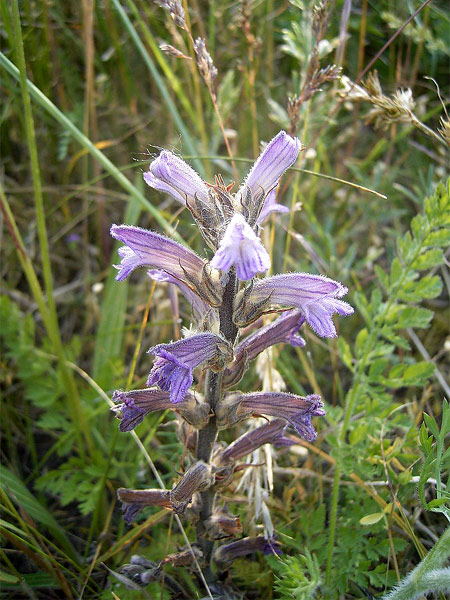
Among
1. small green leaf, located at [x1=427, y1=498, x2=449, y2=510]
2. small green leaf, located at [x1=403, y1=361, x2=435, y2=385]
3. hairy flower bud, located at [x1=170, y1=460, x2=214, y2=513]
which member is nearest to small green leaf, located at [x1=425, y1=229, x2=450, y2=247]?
small green leaf, located at [x1=403, y1=361, x2=435, y2=385]

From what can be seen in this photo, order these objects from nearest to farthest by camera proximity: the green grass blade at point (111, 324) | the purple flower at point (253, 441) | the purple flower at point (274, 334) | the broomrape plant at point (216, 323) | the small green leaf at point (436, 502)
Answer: the small green leaf at point (436, 502), the broomrape plant at point (216, 323), the purple flower at point (274, 334), the purple flower at point (253, 441), the green grass blade at point (111, 324)

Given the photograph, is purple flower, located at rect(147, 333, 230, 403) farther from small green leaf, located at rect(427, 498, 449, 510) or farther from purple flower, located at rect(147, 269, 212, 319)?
small green leaf, located at rect(427, 498, 449, 510)

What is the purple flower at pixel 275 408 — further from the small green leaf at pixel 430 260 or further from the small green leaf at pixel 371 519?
the small green leaf at pixel 430 260

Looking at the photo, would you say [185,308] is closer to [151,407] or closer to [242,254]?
[151,407]

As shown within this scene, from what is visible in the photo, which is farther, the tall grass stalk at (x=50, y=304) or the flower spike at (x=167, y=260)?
the tall grass stalk at (x=50, y=304)

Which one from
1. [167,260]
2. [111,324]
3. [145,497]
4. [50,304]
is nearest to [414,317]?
[167,260]

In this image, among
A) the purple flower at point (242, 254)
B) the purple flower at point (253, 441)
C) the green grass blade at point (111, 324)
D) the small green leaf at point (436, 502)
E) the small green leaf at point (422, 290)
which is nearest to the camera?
the purple flower at point (242, 254)

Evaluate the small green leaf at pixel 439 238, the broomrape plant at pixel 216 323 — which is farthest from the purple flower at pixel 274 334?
the small green leaf at pixel 439 238
